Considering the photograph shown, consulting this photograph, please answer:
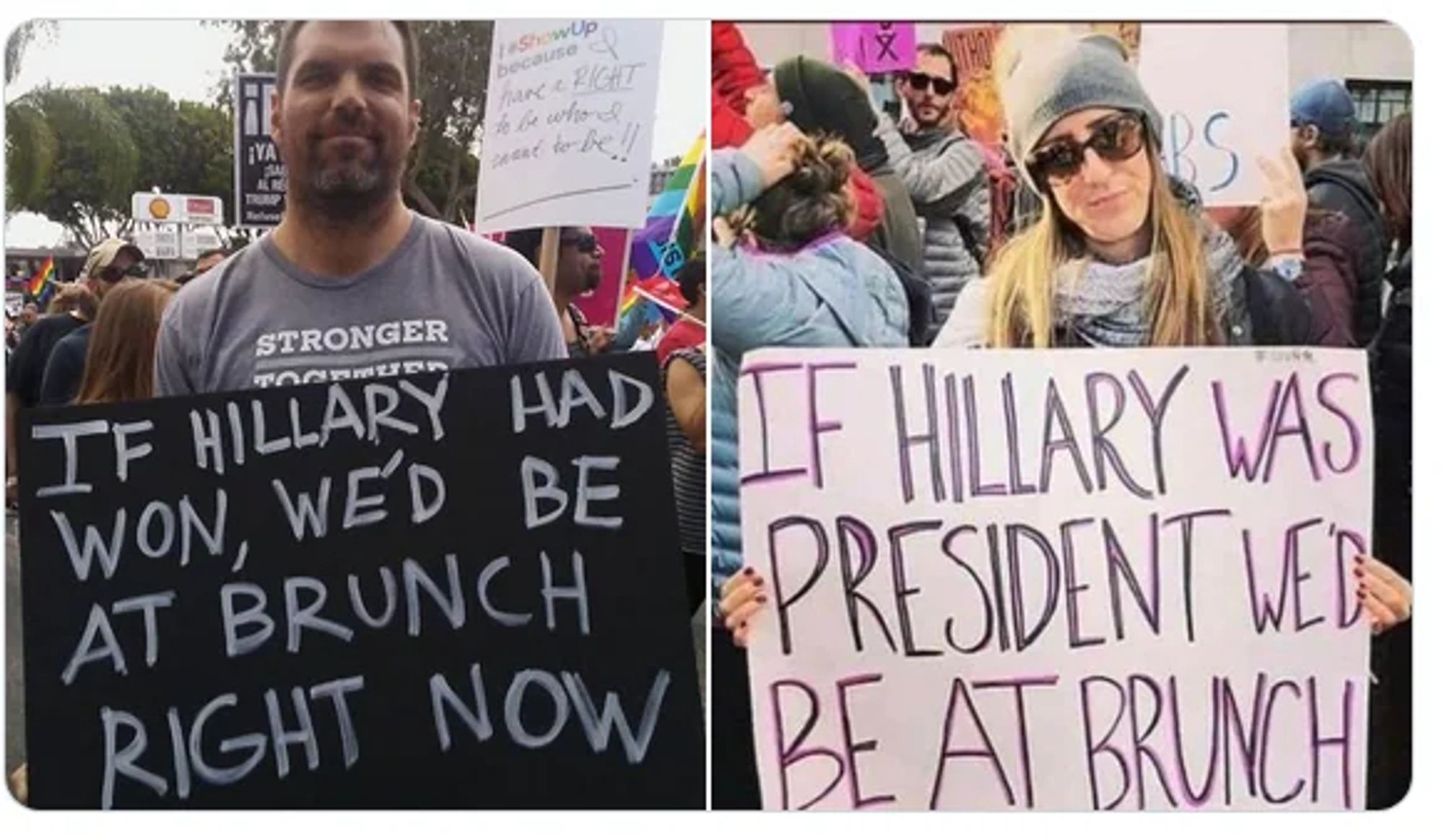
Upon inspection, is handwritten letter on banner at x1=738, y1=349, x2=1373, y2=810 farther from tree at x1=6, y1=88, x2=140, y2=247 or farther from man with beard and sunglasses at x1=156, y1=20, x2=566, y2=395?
tree at x1=6, y1=88, x2=140, y2=247

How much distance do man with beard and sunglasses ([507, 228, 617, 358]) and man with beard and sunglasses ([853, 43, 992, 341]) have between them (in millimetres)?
768

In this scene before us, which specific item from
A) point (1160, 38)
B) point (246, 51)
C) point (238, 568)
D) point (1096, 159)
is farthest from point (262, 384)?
point (1160, 38)

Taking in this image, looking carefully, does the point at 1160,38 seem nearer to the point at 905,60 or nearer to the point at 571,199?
the point at 905,60

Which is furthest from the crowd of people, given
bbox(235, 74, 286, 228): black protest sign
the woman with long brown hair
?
the woman with long brown hair

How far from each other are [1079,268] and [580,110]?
1.28 metres

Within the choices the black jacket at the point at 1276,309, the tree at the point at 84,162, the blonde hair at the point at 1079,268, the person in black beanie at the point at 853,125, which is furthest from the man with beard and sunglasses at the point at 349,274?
the black jacket at the point at 1276,309

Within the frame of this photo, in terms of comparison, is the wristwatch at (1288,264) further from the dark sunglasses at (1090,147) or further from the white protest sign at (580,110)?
the white protest sign at (580,110)

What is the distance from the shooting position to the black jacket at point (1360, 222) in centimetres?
374

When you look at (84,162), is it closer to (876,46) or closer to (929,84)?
(876,46)

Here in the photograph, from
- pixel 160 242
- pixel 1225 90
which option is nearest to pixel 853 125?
pixel 1225 90

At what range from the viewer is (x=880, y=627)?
3777 millimetres

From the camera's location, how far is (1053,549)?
3.77 m

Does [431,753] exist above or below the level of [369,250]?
below

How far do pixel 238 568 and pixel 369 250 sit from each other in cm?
85
